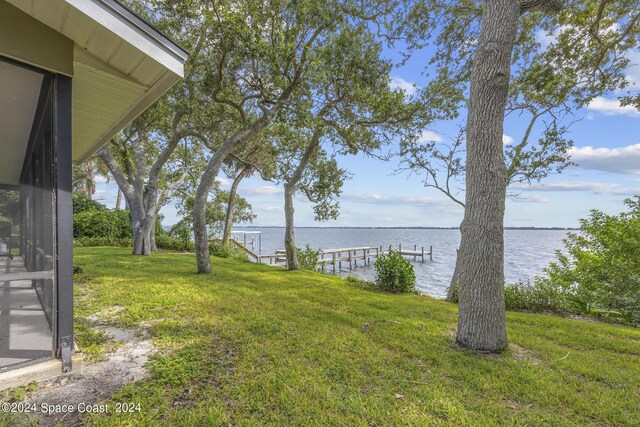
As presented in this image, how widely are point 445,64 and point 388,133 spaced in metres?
2.41

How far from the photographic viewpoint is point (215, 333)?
3.62 metres

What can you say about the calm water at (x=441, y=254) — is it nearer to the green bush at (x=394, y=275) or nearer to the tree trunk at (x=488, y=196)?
the green bush at (x=394, y=275)

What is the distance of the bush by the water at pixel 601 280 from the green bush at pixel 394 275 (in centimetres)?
237

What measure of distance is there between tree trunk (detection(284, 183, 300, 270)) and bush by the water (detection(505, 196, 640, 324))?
6.43 m

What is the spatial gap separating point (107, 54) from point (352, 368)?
381cm

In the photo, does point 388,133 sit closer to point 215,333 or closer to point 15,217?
point 215,333

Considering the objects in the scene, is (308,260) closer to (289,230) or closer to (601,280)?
(289,230)

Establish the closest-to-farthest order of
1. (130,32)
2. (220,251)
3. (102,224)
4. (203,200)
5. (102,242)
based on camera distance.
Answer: (130,32), (203,200), (220,251), (102,242), (102,224)

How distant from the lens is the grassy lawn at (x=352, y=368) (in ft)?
→ 7.16

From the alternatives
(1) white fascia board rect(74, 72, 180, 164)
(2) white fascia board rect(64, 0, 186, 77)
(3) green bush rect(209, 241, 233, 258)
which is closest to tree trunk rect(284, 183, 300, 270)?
(3) green bush rect(209, 241, 233, 258)

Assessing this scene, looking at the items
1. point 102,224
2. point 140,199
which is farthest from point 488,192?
point 102,224

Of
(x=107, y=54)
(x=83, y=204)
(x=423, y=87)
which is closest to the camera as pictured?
(x=107, y=54)

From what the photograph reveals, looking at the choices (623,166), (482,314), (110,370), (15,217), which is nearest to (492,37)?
(482,314)

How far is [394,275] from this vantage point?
8.09 m
